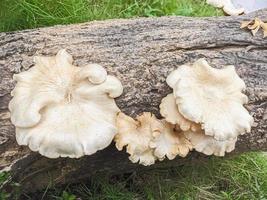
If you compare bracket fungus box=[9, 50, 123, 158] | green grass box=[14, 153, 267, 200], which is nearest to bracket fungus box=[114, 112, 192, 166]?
bracket fungus box=[9, 50, 123, 158]

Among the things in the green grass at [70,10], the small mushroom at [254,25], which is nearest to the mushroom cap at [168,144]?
the small mushroom at [254,25]

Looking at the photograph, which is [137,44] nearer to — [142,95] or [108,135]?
[142,95]

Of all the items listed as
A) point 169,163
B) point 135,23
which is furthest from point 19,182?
point 135,23

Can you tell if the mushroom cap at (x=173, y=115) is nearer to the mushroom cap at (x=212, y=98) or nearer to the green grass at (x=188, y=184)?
the mushroom cap at (x=212, y=98)

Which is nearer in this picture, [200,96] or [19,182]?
[200,96]

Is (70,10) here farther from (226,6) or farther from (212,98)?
(212,98)
